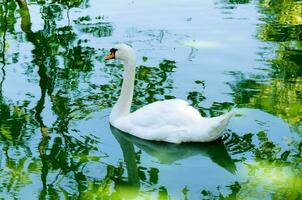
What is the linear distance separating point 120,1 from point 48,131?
561 cm

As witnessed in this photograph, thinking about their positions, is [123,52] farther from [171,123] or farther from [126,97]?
[171,123]

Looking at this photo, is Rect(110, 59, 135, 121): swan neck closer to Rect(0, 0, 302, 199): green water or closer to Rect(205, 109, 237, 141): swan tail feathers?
Rect(0, 0, 302, 199): green water

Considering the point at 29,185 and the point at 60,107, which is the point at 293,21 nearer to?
the point at 60,107

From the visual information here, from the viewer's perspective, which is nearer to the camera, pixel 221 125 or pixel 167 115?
pixel 221 125

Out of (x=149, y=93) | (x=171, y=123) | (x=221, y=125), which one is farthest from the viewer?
(x=149, y=93)

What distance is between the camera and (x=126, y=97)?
20.4 ft

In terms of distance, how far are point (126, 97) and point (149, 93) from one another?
2.60ft

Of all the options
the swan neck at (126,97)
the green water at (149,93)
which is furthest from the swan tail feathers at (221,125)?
the swan neck at (126,97)

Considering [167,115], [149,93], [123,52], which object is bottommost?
[149,93]

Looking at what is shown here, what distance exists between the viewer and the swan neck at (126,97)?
20.3 ft

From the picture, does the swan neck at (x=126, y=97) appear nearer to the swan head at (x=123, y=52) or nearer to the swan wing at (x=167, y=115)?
the swan head at (x=123, y=52)

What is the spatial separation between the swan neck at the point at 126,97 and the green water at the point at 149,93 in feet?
0.64

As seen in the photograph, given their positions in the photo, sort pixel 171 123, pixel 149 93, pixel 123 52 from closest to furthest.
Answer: pixel 171 123 < pixel 123 52 < pixel 149 93

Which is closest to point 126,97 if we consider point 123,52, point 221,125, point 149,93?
point 123,52
